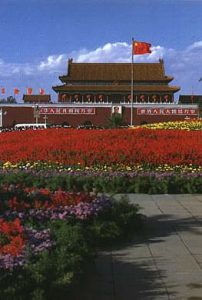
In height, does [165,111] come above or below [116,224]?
above

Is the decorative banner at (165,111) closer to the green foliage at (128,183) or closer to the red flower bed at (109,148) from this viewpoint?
the red flower bed at (109,148)

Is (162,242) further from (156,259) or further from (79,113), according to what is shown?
(79,113)

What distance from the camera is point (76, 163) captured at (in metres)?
12.9

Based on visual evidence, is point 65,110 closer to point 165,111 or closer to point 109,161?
point 165,111

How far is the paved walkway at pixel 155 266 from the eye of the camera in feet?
15.5

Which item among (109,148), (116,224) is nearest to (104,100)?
(109,148)

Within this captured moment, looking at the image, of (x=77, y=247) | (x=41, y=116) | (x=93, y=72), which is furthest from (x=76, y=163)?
(x=93, y=72)

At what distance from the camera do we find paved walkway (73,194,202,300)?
15.5 ft

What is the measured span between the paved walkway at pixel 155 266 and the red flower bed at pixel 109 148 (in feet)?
15.0

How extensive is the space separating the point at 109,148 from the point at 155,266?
7.78 m

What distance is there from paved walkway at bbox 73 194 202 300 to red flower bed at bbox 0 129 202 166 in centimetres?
457

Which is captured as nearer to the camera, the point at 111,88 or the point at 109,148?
the point at 109,148

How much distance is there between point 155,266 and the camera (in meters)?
5.57

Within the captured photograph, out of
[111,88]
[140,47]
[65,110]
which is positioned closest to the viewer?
[140,47]
